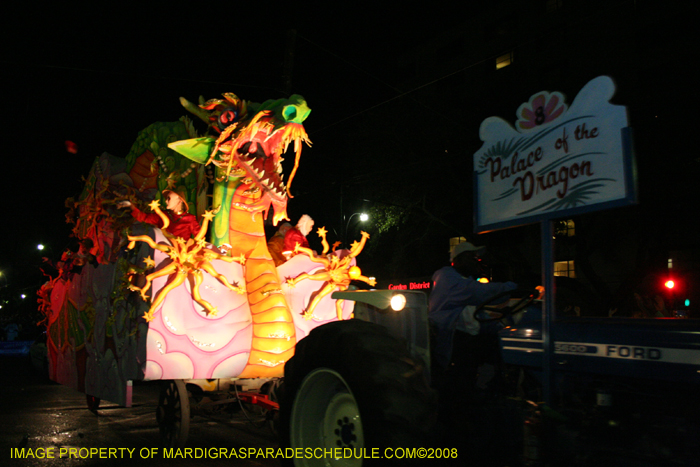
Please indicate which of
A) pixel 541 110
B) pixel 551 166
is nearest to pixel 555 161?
pixel 551 166

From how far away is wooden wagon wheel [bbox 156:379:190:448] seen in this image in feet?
19.7

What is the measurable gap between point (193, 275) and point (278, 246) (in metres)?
1.85

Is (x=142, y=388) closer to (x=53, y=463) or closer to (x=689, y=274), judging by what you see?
(x=53, y=463)

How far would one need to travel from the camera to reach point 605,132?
2951 mm

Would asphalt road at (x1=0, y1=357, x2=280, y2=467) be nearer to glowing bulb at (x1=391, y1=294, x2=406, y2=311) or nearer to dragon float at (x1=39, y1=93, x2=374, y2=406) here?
dragon float at (x1=39, y1=93, x2=374, y2=406)

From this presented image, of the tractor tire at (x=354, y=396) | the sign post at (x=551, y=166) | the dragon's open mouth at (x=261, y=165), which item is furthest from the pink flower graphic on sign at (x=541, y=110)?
the dragon's open mouth at (x=261, y=165)

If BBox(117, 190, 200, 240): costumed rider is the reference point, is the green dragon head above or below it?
above

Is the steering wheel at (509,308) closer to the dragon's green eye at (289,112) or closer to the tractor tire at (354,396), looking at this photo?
the tractor tire at (354,396)

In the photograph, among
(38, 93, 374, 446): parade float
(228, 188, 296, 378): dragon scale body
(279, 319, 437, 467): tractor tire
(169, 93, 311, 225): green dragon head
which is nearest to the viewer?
(279, 319, 437, 467): tractor tire

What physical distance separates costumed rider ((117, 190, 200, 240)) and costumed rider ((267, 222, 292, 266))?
113 centimetres

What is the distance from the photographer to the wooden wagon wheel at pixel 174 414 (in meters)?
5.99

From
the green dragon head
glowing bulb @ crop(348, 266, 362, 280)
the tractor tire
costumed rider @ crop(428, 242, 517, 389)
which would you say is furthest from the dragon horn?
costumed rider @ crop(428, 242, 517, 389)

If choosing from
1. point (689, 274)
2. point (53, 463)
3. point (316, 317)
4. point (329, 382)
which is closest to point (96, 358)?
point (53, 463)

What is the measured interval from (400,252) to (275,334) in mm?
16541
